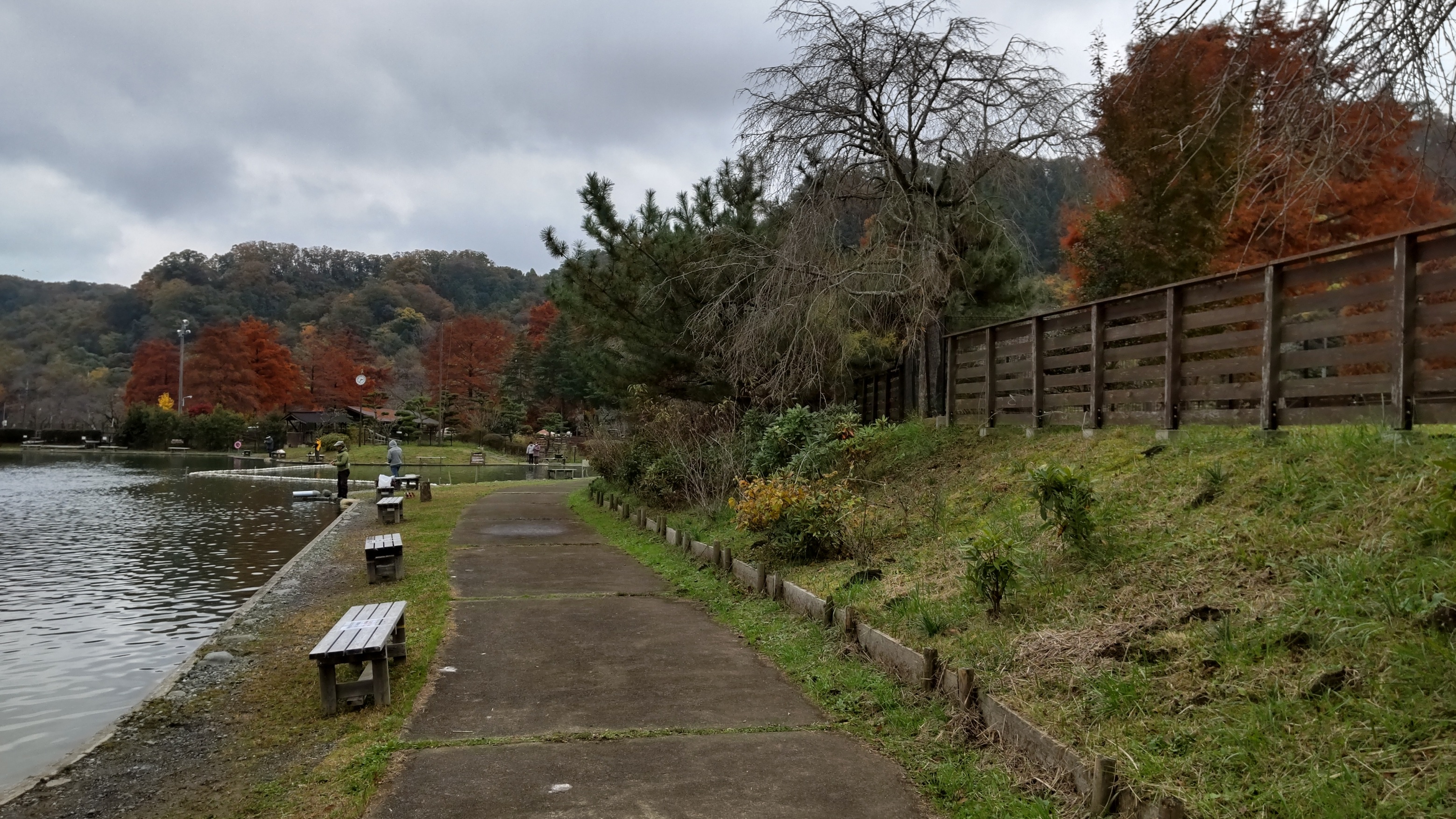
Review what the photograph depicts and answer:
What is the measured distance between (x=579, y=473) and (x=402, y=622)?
33069 mm

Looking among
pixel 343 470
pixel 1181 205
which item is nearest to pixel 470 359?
pixel 343 470

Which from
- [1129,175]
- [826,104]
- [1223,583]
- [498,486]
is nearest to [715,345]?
[826,104]

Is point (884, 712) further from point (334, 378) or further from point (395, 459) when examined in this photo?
point (334, 378)

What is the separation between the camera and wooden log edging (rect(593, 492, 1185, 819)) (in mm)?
3641

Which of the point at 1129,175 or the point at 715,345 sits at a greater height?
the point at 1129,175

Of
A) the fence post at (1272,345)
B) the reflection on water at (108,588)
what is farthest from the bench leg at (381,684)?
the fence post at (1272,345)

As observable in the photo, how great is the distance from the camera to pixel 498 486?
27.7 metres

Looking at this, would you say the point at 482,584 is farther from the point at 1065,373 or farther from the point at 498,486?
the point at 498,486

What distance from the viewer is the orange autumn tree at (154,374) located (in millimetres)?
69688

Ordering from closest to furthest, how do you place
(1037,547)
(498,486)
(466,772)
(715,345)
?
(466,772), (1037,547), (715,345), (498,486)

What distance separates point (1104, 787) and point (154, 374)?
80.2m

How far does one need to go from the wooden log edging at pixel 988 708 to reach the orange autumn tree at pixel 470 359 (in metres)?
62.7

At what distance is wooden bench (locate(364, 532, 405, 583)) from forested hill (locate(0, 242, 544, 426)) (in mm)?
81053

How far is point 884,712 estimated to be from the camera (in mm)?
5438
